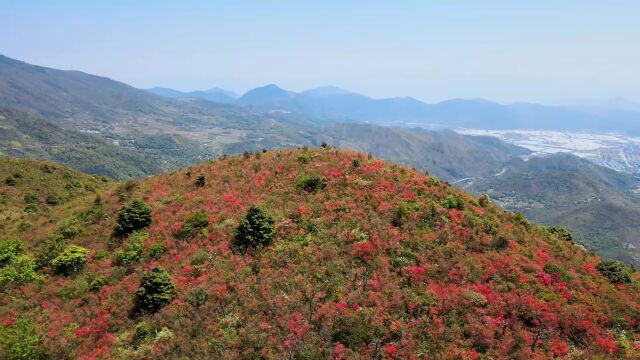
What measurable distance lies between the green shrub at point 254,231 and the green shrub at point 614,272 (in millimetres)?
27408

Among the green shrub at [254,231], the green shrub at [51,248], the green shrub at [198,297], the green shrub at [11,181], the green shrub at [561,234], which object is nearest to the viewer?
the green shrub at [198,297]

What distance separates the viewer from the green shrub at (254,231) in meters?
32.4

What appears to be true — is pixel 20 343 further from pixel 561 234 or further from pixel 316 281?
pixel 561 234

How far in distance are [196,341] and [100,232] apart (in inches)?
781

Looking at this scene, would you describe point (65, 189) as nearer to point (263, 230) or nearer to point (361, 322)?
point (263, 230)

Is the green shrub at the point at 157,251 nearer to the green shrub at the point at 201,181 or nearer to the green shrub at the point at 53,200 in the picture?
the green shrub at the point at 201,181

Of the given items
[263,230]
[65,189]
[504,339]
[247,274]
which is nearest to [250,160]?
[263,230]

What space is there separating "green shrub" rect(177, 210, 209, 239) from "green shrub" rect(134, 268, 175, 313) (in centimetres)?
675

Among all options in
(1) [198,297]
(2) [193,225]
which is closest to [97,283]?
(2) [193,225]

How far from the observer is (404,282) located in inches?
1126

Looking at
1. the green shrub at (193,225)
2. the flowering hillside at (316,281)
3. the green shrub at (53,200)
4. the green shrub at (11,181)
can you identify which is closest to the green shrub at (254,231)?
the flowering hillside at (316,281)

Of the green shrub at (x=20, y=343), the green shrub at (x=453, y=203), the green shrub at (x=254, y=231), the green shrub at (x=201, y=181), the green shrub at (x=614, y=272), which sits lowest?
Answer: the green shrub at (x=20, y=343)

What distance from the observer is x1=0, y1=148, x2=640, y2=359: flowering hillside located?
24391mm

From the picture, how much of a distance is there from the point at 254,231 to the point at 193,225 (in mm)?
6167
